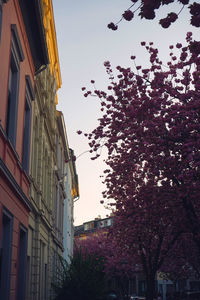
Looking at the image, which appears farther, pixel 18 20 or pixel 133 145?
pixel 133 145

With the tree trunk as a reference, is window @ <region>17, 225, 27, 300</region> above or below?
above

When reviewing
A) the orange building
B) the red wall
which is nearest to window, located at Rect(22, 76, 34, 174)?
the orange building

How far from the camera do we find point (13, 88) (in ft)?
33.9

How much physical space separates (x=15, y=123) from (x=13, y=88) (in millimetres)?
825

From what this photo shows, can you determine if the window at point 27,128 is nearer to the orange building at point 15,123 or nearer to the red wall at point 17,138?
the orange building at point 15,123

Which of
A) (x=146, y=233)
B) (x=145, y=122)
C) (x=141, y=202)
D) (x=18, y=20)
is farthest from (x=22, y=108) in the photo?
(x=146, y=233)

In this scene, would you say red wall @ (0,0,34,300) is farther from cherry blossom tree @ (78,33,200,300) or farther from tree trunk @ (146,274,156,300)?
tree trunk @ (146,274,156,300)

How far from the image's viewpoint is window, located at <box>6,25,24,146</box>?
9.90 m

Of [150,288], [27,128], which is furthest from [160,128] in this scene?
[150,288]

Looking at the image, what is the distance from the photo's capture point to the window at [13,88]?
32.5 ft

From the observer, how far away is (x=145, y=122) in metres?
14.9

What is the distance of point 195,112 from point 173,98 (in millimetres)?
1137

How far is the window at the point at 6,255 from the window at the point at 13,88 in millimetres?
1716

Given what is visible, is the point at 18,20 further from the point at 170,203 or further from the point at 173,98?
the point at 170,203
